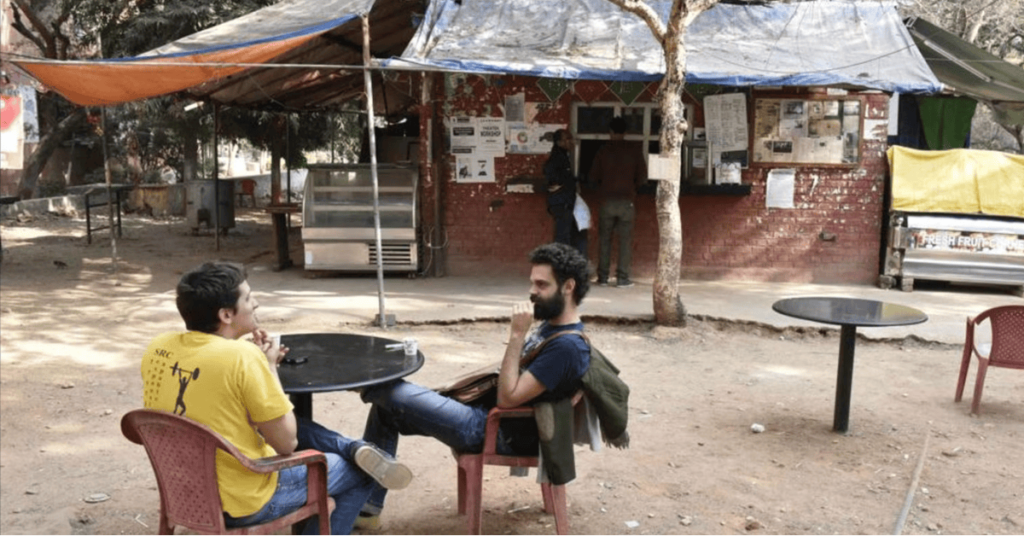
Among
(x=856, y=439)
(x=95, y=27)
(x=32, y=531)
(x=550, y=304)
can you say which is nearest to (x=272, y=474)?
(x=550, y=304)

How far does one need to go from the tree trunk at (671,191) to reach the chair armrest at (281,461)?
5247mm

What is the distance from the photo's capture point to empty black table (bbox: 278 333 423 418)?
3.33 meters

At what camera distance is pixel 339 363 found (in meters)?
3.66

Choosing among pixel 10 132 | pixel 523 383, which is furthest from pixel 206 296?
pixel 10 132

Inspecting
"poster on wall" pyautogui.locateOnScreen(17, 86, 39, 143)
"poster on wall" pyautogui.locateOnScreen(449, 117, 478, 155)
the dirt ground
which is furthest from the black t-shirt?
"poster on wall" pyautogui.locateOnScreen(17, 86, 39, 143)

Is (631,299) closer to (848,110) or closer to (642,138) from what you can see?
(642,138)

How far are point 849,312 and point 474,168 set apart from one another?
5.94 meters

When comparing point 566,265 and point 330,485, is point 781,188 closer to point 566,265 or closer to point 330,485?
point 566,265

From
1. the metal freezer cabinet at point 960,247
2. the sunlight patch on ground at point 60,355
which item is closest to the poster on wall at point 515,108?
the metal freezer cabinet at point 960,247

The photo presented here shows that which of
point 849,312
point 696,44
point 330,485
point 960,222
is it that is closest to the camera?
point 330,485

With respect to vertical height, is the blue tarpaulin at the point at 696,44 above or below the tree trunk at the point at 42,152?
above

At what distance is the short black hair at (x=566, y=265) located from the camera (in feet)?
11.6

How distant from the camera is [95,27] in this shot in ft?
53.7

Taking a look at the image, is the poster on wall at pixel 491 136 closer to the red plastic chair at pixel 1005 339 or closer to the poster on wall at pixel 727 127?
the poster on wall at pixel 727 127
